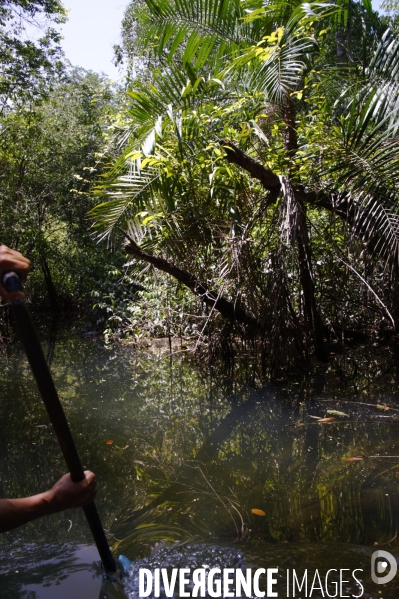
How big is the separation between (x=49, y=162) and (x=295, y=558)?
14949 mm

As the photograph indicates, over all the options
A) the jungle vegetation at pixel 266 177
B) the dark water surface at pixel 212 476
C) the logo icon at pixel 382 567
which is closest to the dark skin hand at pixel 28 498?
the dark water surface at pixel 212 476

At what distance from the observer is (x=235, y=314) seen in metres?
7.41

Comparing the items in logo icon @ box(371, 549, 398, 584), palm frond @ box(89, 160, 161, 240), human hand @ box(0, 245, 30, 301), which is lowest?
logo icon @ box(371, 549, 398, 584)

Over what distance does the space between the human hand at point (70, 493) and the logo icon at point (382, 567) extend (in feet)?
4.64

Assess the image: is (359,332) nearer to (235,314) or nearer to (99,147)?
(235,314)

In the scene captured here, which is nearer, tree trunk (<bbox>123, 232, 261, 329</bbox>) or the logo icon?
the logo icon

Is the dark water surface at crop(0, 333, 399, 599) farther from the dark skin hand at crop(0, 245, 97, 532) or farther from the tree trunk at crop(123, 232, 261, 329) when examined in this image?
the tree trunk at crop(123, 232, 261, 329)

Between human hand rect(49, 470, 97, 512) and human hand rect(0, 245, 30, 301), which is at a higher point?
human hand rect(0, 245, 30, 301)

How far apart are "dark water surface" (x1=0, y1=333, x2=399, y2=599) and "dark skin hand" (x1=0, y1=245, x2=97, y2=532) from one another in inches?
28.3

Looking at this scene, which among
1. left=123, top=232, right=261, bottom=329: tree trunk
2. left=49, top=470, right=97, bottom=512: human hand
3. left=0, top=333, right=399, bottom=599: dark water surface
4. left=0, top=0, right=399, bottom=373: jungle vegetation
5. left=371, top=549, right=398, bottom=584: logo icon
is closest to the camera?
left=49, top=470, right=97, bottom=512: human hand

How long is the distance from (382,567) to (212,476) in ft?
5.12

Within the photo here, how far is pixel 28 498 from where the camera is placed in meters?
2.19

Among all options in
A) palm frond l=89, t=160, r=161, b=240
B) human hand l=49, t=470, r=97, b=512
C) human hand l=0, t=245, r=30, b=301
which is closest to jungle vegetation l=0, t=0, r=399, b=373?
palm frond l=89, t=160, r=161, b=240

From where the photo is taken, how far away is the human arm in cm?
206
